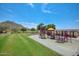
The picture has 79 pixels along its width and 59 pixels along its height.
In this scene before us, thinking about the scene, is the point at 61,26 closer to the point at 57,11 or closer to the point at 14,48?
the point at 57,11

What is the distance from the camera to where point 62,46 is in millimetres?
2449

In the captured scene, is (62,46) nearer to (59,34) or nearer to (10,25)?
(59,34)

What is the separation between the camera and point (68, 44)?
8.07 ft

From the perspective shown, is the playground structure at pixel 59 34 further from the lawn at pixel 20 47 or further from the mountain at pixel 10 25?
the mountain at pixel 10 25

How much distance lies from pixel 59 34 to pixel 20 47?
16.7 inches

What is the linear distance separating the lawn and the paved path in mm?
40

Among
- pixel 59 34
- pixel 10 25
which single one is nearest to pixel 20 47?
pixel 10 25

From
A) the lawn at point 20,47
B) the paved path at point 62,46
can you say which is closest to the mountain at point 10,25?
the lawn at point 20,47

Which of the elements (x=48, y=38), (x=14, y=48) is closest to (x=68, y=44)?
(x=48, y=38)

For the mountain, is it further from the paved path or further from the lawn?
the paved path

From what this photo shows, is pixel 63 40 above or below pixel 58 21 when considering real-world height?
below

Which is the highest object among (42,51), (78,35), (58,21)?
(58,21)

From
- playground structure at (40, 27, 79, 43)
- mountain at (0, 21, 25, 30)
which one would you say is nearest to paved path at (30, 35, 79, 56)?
playground structure at (40, 27, 79, 43)

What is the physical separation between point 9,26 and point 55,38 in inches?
19.6
